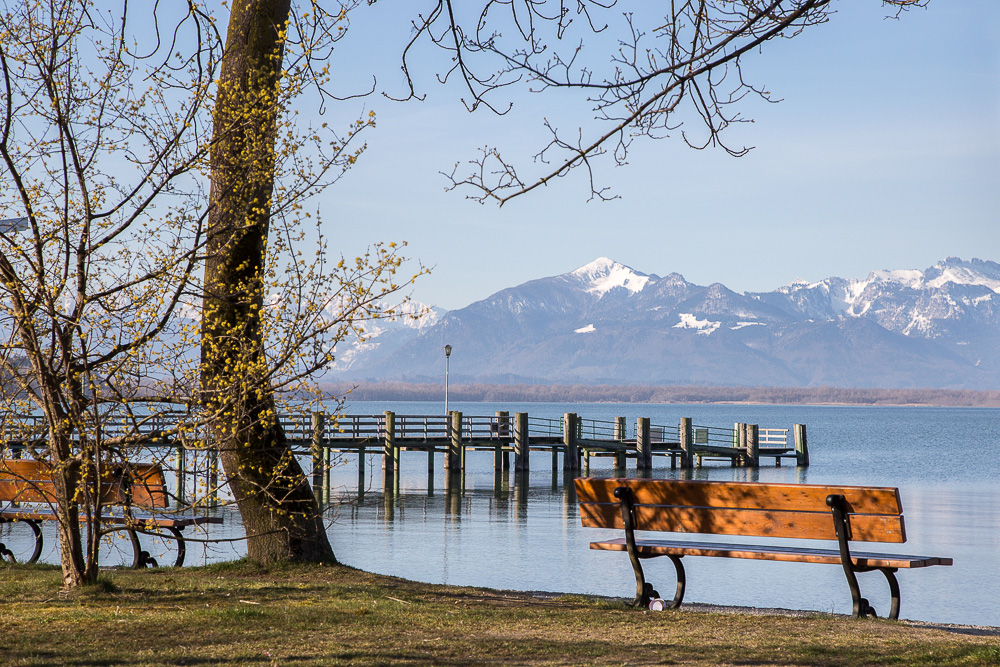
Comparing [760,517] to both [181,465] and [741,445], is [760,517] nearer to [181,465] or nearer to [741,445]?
[181,465]

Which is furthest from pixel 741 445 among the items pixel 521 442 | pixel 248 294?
pixel 248 294

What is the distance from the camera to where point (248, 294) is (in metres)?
7.39

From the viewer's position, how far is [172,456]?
22.5 feet

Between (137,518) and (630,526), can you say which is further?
(630,526)

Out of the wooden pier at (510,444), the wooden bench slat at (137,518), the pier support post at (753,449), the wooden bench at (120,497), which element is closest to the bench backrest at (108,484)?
the wooden bench at (120,497)

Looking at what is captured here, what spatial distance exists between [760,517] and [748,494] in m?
0.20

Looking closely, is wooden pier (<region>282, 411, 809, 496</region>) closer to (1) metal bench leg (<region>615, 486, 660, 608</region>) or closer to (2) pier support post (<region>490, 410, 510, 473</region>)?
(2) pier support post (<region>490, 410, 510, 473</region>)

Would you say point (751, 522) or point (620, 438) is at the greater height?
point (751, 522)

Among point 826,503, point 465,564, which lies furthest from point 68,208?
point 465,564

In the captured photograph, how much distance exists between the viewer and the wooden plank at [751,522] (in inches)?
271

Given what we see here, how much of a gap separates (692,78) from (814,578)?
1153 centimetres

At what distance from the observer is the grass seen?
515 cm

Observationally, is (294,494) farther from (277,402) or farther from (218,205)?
(218,205)

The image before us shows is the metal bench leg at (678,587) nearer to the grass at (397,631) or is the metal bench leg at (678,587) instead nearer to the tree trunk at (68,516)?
the grass at (397,631)
